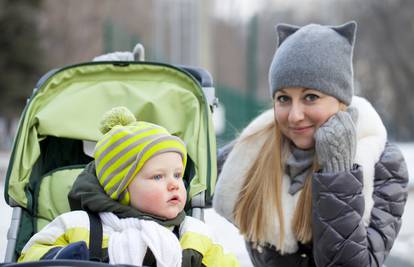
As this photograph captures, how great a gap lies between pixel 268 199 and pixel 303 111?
0.43 meters

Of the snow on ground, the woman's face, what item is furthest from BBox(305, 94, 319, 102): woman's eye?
the snow on ground

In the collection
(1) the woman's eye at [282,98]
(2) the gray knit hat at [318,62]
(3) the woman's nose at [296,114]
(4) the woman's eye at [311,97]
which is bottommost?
(3) the woman's nose at [296,114]

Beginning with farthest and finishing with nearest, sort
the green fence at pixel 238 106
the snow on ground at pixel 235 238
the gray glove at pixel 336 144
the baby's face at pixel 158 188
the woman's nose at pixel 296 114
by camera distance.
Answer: the green fence at pixel 238 106
the snow on ground at pixel 235 238
the woman's nose at pixel 296 114
the gray glove at pixel 336 144
the baby's face at pixel 158 188

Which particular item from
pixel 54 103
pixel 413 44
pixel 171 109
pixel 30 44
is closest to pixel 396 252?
pixel 171 109

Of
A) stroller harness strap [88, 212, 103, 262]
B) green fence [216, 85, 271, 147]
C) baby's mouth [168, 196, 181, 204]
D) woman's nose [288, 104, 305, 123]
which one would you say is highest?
woman's nose [288, 104, 305, 123]

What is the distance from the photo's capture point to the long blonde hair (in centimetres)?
292

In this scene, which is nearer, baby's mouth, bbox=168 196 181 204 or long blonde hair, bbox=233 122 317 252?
baby's mouth, bbox=168 196 181 204

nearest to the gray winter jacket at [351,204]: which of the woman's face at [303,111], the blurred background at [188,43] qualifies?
the woman's face at [303,111]

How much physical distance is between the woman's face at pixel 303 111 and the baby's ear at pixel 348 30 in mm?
313

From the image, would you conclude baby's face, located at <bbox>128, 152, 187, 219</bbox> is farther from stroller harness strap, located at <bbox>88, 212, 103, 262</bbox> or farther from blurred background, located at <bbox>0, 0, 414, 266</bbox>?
blurred background, located at <bbox>0, 0, 414, 266</bbox>

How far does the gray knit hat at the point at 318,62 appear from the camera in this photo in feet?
9.41

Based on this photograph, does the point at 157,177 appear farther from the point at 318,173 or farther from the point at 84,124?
the point at 84,124

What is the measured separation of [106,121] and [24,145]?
1.83 ft

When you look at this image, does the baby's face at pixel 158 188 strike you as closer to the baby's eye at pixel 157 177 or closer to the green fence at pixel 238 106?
the baby's eye at pixel 157 177
